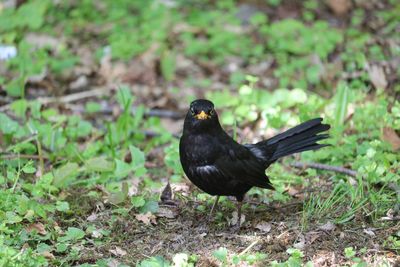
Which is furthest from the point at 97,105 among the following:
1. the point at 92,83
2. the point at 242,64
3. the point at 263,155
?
the point at 263,155

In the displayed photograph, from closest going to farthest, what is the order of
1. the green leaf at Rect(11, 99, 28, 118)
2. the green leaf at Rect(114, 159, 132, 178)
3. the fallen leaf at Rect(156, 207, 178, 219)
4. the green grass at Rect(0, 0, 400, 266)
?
the green grass at Rect(0, 0, 400, 266) < the fallen leaf at Rect(156, 207, 178, 219) < the green leaf at Rect(114, 159, 132, 178) < the green leaf at Rect(11, 99, 28, 118)

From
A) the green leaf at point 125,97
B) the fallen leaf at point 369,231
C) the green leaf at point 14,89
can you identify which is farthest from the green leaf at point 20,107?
the fallen leaf at point 369,231

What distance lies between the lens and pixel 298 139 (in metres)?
5.16

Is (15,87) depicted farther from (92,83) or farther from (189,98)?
(189,98)

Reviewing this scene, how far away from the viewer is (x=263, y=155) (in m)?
5.18

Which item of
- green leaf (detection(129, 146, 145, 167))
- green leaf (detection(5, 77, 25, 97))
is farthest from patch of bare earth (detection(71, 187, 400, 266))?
green leaf (detection(5, 77, 25, 97))

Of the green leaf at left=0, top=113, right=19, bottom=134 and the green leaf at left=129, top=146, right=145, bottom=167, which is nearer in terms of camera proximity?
the green leaf at left=129, top=146, right=145, bottom=167

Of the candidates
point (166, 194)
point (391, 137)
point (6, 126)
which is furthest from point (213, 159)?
point (6, 126)

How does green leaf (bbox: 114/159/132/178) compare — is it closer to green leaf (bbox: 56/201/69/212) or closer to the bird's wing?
green leaf (bbox: 56/201/69/212)

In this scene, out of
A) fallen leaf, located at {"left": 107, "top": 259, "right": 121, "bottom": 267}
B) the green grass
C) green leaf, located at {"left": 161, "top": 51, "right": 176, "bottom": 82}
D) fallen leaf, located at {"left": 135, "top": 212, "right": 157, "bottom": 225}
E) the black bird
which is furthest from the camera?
green leaf, located at {"left": 161, "top": 51, "right": 176, "bottom": 82}

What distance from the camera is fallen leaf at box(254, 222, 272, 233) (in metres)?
4.67

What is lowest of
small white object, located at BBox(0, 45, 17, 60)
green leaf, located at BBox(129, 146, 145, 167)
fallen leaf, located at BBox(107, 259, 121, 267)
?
small white object, located at BBox(0, 45, 17, 60)

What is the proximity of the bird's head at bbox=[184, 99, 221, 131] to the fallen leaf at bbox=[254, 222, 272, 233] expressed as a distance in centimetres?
80

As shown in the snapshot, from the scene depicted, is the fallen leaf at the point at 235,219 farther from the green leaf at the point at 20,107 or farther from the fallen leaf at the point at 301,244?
the green leaf at the point at 20,107
